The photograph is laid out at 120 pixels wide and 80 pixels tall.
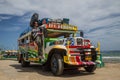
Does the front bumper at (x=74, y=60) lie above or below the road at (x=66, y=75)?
above

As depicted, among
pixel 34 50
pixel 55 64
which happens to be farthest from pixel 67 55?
pixel 34 50

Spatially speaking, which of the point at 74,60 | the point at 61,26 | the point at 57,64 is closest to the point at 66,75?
the point at 57,64

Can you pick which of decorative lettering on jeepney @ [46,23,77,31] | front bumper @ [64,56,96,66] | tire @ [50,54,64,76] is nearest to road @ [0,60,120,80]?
tire @ [50,54,64,76]

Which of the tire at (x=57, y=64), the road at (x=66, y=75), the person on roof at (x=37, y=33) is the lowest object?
the road at (x=66, y=75)

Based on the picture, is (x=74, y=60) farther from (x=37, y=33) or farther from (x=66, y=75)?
(x=37, y=33)

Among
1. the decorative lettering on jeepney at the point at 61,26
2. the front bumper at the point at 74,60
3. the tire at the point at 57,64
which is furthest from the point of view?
the decorative lettering on jeepney at the point at 61,26

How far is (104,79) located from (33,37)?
17.8ft

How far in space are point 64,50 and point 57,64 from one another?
76 cm

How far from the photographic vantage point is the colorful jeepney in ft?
28.1

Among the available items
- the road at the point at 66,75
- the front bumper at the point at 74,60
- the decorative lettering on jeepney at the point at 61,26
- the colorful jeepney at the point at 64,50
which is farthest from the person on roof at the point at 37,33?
the front bumper at the point at 74,60

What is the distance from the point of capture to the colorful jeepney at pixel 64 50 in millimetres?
8570

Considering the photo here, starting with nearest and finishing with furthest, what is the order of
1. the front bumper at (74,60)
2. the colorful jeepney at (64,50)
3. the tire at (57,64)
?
the front bumper at (74,60)
the colorful jeepney at (64,50)
the tire at (57,64)

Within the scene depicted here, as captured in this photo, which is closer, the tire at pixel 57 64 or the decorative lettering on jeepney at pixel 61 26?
the tire at pixel 57 64

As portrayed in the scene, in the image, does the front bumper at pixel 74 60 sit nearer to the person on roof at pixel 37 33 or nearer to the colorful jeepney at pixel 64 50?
the colorful jeepney at pixel 64 50
